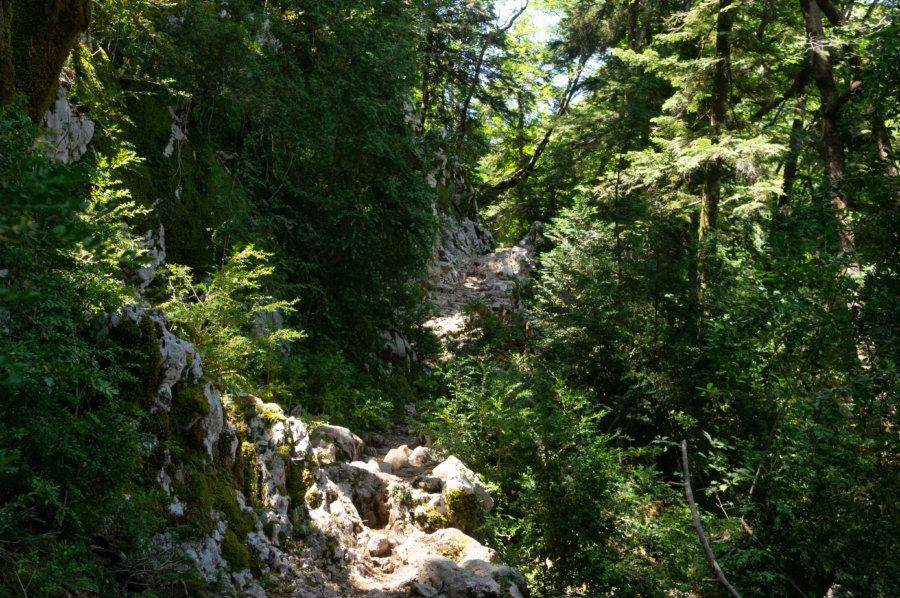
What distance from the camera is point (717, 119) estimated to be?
409 inches

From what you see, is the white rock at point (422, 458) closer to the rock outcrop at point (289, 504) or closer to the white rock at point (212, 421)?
the rock outcrop at point (289, 504)

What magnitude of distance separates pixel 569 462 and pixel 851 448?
7.38ft

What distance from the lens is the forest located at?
2691 mm

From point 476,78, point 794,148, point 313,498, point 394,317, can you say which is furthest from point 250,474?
point 476,78

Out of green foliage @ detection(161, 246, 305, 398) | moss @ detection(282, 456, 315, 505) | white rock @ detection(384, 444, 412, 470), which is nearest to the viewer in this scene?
green foliage @ detection(161, 246, 305, 398)

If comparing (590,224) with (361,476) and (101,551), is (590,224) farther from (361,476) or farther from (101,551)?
(101,551)

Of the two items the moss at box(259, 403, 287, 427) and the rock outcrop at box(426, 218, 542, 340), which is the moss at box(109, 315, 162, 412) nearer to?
the moss at box(259, 403, 287, 427)

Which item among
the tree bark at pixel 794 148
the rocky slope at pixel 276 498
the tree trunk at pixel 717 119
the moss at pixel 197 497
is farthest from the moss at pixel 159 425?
the tree bark at pixel 794 148

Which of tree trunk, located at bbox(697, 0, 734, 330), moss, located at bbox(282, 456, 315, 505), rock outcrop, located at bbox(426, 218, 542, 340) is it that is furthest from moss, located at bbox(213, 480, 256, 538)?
rock outcrop, located at bbox(426, 218, 542, 340)

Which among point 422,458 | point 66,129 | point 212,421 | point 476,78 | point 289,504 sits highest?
point 476,78

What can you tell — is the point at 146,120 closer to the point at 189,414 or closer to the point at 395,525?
the point at 189,414

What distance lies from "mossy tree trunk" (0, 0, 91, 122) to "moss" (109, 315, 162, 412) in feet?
5.69

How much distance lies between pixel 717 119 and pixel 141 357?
35.6ft

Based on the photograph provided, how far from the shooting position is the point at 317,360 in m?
8.24
